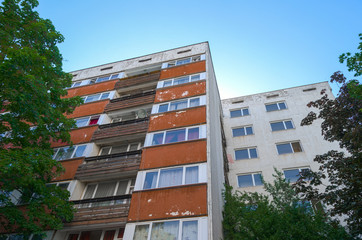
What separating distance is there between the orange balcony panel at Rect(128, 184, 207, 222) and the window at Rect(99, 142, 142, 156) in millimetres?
4997

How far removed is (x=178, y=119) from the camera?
632 inches

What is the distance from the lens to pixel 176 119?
52.9 ft

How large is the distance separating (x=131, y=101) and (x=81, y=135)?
4.57m

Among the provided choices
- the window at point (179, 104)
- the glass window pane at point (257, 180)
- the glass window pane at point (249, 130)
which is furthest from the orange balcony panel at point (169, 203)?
the glass window pane at point (249, 130)

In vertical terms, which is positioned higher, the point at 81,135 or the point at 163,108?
the point at 163,108

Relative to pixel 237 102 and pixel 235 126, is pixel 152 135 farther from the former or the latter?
pixel 237 102

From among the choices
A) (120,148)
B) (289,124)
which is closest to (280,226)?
(120,148)

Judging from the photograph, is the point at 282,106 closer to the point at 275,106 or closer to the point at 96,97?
the point at 275,106

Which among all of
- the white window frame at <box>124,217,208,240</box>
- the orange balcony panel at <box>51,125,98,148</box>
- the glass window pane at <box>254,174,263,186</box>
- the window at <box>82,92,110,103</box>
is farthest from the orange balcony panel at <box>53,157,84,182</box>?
the glass window pane at <box>254,174,263,186</box>

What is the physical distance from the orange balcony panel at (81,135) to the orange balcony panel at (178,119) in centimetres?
489

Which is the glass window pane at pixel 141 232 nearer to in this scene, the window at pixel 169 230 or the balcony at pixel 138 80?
the window at pixel 169 230

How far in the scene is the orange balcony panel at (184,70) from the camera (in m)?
20.0

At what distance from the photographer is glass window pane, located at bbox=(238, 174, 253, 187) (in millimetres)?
19194

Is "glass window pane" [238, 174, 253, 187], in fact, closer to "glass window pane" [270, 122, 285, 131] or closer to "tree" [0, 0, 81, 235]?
"glass window pane" [270, 122, 285, 131]
